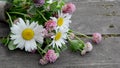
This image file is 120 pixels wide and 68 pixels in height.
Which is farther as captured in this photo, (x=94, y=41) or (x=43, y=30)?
(x=94, y=41)

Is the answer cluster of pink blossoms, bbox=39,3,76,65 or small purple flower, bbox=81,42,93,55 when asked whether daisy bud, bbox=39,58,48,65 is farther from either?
small purple flower, bbox=81,42,93,55

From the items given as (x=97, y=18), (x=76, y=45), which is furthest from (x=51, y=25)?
(x=97, y=18)

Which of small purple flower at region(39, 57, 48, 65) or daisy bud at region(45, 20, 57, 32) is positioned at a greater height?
daisy bud at region(45, 20, 57, 32)

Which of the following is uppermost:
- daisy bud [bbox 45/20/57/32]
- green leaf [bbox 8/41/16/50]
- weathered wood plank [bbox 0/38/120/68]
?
daisy bud [bbox 45/20/57/32]

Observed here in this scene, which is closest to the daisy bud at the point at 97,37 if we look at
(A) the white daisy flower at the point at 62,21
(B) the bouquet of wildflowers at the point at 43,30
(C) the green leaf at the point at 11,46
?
(B) the bouquet of wildflowers at the point at 43,30

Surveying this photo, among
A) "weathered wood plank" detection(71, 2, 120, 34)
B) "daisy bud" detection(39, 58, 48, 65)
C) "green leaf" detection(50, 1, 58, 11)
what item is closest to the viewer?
"daisy bud" detection(39, 58, 48, 65)

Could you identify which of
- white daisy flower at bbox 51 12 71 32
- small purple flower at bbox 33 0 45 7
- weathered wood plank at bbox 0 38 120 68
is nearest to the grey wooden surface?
weathered wood plank at bbox 0 38 120 68

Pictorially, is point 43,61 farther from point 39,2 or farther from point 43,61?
point 39,2

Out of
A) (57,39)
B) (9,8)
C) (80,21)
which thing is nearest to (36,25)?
(57,39)
